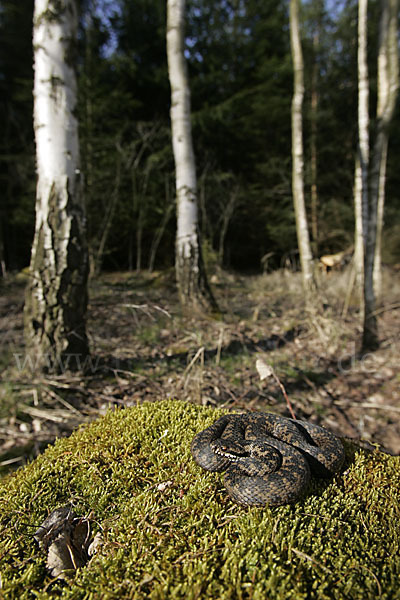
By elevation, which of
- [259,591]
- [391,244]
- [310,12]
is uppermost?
[310,12]

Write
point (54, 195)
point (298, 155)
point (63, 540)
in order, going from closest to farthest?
point (63, 540) → point (54, 195) → point (298, 155)

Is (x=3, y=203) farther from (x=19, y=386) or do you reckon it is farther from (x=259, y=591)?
(x=259, y=591)

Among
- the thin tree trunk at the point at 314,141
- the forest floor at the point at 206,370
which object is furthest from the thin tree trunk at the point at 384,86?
the thin tree trunk at the point at 314,141

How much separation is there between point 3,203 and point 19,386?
11.9m

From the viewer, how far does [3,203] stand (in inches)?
506

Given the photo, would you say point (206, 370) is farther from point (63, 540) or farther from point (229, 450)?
point (63, 540)

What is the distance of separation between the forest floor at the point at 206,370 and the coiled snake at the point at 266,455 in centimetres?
66

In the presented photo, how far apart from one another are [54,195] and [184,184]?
9.92 ft

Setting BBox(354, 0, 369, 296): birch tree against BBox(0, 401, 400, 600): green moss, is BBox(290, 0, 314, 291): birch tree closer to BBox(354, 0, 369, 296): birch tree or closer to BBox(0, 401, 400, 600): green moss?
BBox(354, 0, 369, 296): birch tree

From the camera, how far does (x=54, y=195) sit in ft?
12.0

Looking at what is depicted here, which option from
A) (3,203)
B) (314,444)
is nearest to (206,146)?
(3,203)

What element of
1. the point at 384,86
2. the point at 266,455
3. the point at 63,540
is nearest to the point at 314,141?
the point at 384,86

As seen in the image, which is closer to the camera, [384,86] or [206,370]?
[206,370]

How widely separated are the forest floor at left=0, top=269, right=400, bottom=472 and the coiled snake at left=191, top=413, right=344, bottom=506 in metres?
0.66
